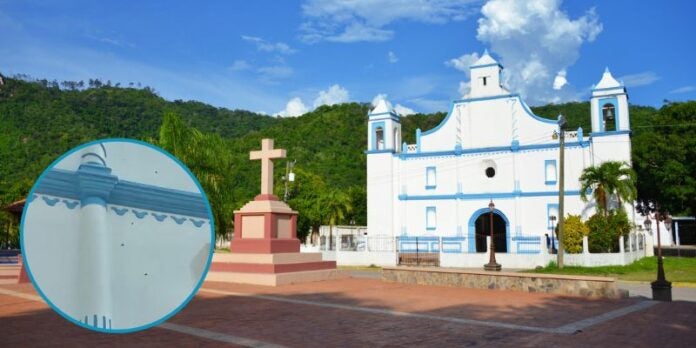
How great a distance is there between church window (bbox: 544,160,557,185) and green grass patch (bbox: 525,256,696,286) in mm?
6925

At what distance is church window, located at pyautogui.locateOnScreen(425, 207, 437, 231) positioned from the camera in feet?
110

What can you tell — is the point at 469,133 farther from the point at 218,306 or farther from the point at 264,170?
the point at 218,306

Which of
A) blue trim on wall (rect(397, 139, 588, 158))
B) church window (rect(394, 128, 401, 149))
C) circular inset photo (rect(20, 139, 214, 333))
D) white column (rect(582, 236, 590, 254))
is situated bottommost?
white column (rect(582, 236, 590, 254))

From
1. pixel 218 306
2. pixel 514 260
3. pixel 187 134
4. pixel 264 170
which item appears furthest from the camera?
pixel 187 134

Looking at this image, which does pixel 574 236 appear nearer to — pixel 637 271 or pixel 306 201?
pixel 637 271

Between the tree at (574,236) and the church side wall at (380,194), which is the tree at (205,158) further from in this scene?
the tree at (574,236)

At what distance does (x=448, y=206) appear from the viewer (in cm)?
3344

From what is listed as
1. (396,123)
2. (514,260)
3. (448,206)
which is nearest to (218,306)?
(514,260)

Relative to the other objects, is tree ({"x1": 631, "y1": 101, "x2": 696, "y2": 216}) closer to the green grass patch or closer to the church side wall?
the green grass patch

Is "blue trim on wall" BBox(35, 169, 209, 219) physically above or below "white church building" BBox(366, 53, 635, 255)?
below

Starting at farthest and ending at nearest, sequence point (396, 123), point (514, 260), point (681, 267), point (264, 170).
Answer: point (396, 123) → point (514, 260) → point (681, 267) → point (264, 170)

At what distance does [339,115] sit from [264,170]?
4501 cm

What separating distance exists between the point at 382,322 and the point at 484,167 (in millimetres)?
25961

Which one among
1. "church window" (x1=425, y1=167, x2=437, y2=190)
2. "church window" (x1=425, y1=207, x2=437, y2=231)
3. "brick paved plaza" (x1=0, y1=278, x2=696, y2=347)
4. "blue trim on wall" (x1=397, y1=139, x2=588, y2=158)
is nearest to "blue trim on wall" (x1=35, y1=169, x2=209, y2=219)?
"brick paved plaza" (x1=0, y1=278, x2=696, y2=347)
